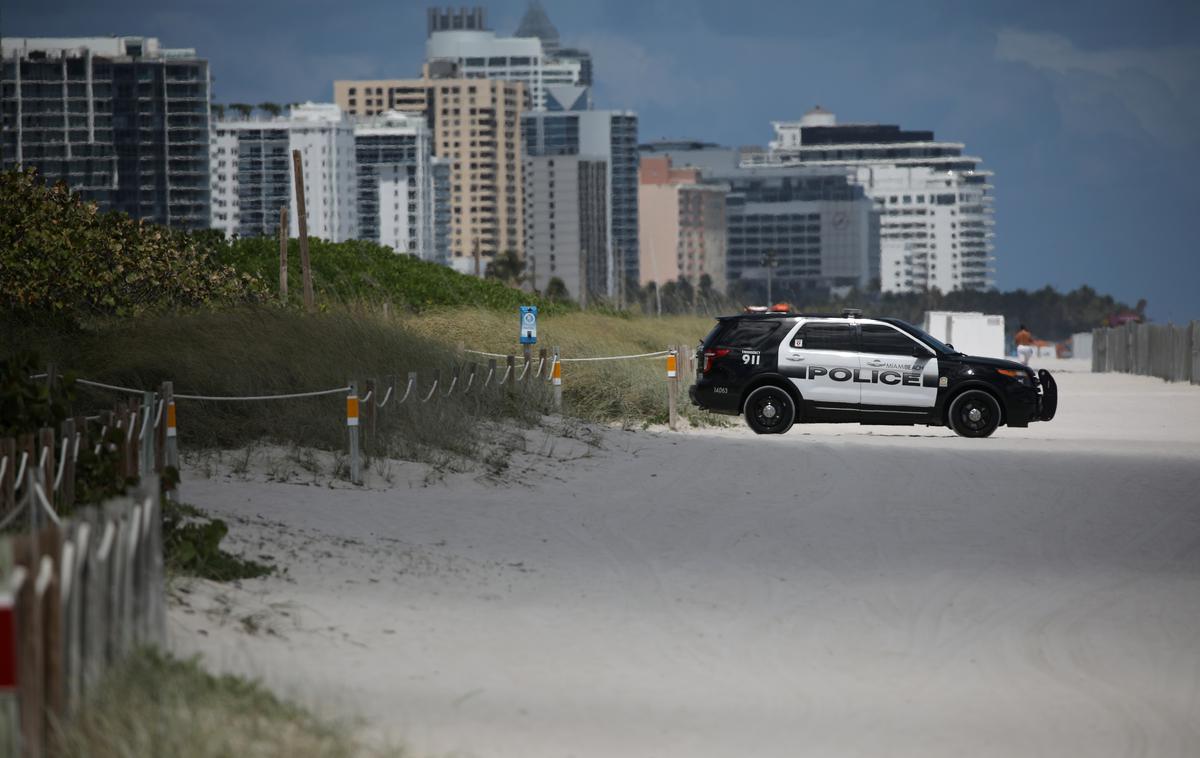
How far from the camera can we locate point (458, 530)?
14055 mm

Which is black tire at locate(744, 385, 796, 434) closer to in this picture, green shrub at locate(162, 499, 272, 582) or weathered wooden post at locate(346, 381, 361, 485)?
weathered wooden post at locate(346, 381, 361, 485)

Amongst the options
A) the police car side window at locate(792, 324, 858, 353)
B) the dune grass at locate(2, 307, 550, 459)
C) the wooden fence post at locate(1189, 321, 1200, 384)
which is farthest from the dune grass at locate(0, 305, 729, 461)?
the wooden fence post at locate(1189, 321, 1200, 384)

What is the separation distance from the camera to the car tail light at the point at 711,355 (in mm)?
23672

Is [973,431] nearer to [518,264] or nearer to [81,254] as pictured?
[81,254]

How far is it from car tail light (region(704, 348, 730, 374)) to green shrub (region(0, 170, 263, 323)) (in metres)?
8.64

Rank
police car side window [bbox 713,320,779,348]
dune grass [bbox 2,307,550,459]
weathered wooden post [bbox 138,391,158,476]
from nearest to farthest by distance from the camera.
→ 1. weathered wooden post [bbox 138,391,158,476]
2. dune grass [bbox 2,307,550,459]
3. police car side window [bbox 713,320,779,348]

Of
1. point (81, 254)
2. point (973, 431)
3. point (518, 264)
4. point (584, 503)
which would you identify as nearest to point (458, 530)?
point (584, 503)

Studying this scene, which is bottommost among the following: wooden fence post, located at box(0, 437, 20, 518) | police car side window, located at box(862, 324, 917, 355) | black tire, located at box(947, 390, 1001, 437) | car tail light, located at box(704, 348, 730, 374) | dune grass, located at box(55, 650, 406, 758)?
dune grass, located at box(55, 650, 406, 758)

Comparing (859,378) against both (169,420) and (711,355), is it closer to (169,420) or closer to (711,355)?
(711,355)

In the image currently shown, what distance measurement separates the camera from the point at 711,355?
78.1ft

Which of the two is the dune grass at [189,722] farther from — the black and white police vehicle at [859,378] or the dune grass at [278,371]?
the black and white police vehicle at [859,378]

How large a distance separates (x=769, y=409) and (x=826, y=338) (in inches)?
49.7

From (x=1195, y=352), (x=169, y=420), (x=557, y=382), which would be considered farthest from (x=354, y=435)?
(x=1195, y=352)

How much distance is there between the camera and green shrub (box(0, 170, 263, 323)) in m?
27.5
